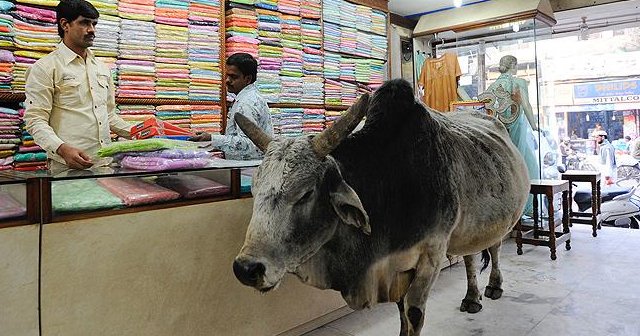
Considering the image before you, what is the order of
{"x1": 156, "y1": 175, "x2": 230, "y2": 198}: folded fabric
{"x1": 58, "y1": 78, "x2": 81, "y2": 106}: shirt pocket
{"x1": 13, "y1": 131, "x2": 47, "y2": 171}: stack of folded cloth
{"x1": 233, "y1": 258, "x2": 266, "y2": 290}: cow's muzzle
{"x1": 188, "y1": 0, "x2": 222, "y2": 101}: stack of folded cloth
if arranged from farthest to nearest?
{"x1": 188, "y1": 0, "x2": 222, "y2": 101}: stack of folded cloth
{"x1": 13, "y1": 131, "x2": 47, "y2": 171}: stack of folded cloth
{"x1": 58, "y1": 78, "x2": 81, "y2": 106}: shirt pocket
{"x1": 156, "y1": 175, "x2": 230, "y2": 198}: folded fabric
{"x1": 233, "y1": 258, "x2": 266, "y2": 290}: cow's muzzle

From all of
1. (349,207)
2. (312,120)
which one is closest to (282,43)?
(312,120)

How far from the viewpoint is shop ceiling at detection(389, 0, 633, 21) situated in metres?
5.76

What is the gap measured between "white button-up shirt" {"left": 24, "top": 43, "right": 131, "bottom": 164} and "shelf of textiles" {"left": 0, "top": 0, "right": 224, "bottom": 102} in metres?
0.68

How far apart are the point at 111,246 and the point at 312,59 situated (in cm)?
346

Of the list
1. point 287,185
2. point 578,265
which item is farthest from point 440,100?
point 287,185

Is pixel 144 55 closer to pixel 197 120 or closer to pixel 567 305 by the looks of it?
pixel 197 120

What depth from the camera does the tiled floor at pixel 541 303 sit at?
276cm

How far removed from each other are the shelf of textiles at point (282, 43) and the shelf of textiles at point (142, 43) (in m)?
0.21

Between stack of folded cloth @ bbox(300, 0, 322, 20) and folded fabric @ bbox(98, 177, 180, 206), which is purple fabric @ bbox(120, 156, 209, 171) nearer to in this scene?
folded fabric @ bbox(98, 177, 180, 206)

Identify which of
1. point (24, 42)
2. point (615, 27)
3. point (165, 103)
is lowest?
point (165, 103)

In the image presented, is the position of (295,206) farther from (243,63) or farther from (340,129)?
(243,63)

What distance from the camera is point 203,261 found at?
2.16m

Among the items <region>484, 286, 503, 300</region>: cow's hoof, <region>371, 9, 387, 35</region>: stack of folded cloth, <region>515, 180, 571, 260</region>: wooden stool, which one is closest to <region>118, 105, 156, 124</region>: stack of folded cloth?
<region>484, 286, 503, 300</region>: cow's hoof

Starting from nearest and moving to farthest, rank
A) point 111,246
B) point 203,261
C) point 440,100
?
point 111,246 → point 203,261 → point 440,100
